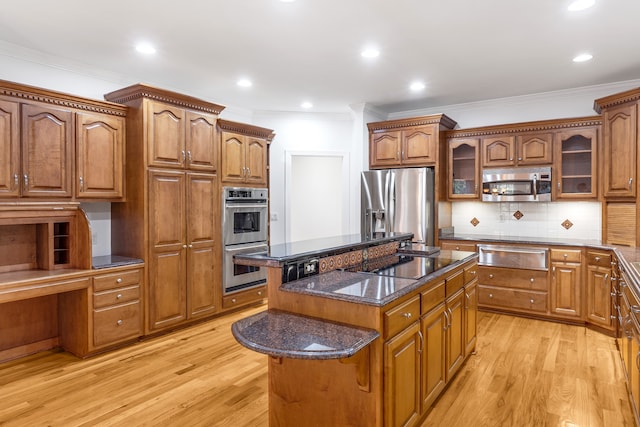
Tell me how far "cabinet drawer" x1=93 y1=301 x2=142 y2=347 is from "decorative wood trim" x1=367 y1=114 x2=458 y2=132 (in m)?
3.64

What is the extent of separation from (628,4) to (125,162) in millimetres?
4282

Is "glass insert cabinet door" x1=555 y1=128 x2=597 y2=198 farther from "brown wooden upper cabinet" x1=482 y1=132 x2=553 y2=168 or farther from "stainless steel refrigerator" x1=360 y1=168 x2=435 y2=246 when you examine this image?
"stainless steel refrigerator" x1=360 y1=168 x2=435 y2=246

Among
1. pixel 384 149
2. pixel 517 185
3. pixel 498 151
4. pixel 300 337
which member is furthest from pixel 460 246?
pixel 300 337

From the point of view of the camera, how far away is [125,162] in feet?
12.8

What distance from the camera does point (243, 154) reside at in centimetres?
483

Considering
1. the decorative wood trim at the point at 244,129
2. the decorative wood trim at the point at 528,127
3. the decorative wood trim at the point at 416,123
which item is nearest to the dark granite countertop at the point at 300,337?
the decorative wood trim at the point at 244,129

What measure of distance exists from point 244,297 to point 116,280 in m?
1.63

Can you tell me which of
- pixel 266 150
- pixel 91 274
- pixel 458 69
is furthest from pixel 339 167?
pixel 91 274

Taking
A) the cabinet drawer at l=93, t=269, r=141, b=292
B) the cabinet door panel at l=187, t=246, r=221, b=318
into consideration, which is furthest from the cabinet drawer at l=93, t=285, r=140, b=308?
the cabinet door panel at l=187, t=246, r=221, b=318

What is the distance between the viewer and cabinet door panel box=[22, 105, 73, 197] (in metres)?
3.22

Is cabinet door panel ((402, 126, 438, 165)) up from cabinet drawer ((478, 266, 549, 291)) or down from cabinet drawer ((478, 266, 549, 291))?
up

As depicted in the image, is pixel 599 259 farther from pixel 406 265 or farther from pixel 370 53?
pixel 370 53

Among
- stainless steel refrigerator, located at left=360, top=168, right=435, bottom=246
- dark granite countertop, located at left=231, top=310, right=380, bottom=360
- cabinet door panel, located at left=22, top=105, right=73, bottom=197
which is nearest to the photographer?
dark granite countertop, located at left=231, top=310, right=380, bottom=360

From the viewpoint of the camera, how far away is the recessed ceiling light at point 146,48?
134 inches
